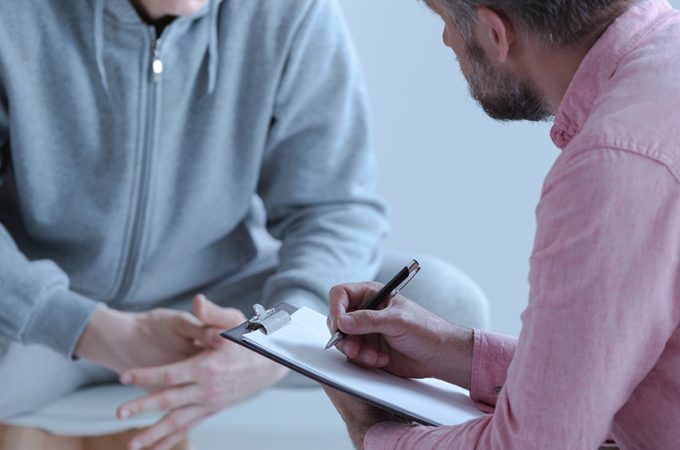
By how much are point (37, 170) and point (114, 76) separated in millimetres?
166

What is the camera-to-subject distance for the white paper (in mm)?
944

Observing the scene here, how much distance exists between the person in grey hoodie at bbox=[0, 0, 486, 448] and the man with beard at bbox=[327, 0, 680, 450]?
0.58m

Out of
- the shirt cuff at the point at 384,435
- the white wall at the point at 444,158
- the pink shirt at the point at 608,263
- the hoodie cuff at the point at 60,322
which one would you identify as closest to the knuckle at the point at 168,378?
the hoodie cuff at the point at 60,322

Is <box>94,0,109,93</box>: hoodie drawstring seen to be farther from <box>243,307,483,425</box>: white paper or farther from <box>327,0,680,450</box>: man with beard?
<box>327,0,680,450</box>: man with beard

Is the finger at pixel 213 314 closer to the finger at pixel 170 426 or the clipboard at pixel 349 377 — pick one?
the finger at pixel 170 426

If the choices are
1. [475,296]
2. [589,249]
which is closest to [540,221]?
[589,249]

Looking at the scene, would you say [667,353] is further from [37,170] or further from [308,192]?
[37,170]

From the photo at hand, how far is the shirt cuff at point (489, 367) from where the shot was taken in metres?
1.05

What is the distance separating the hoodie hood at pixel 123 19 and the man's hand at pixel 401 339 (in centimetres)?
55

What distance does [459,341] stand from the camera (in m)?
1.07

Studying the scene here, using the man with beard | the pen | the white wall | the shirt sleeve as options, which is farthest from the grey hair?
the white wall

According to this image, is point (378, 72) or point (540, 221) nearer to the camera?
point (540, 221)

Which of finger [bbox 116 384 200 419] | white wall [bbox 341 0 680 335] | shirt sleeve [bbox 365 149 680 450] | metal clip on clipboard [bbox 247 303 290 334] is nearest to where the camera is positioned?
shirt sleeve [bbox 365 149 680 450]

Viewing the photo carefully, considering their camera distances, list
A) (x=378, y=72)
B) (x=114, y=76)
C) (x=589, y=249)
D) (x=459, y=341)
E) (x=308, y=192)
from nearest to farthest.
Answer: (x=589, y=249)
(x=459, y=341)
(x=114, y=76)
(x=308, y=192)
(x=378, y=72)
